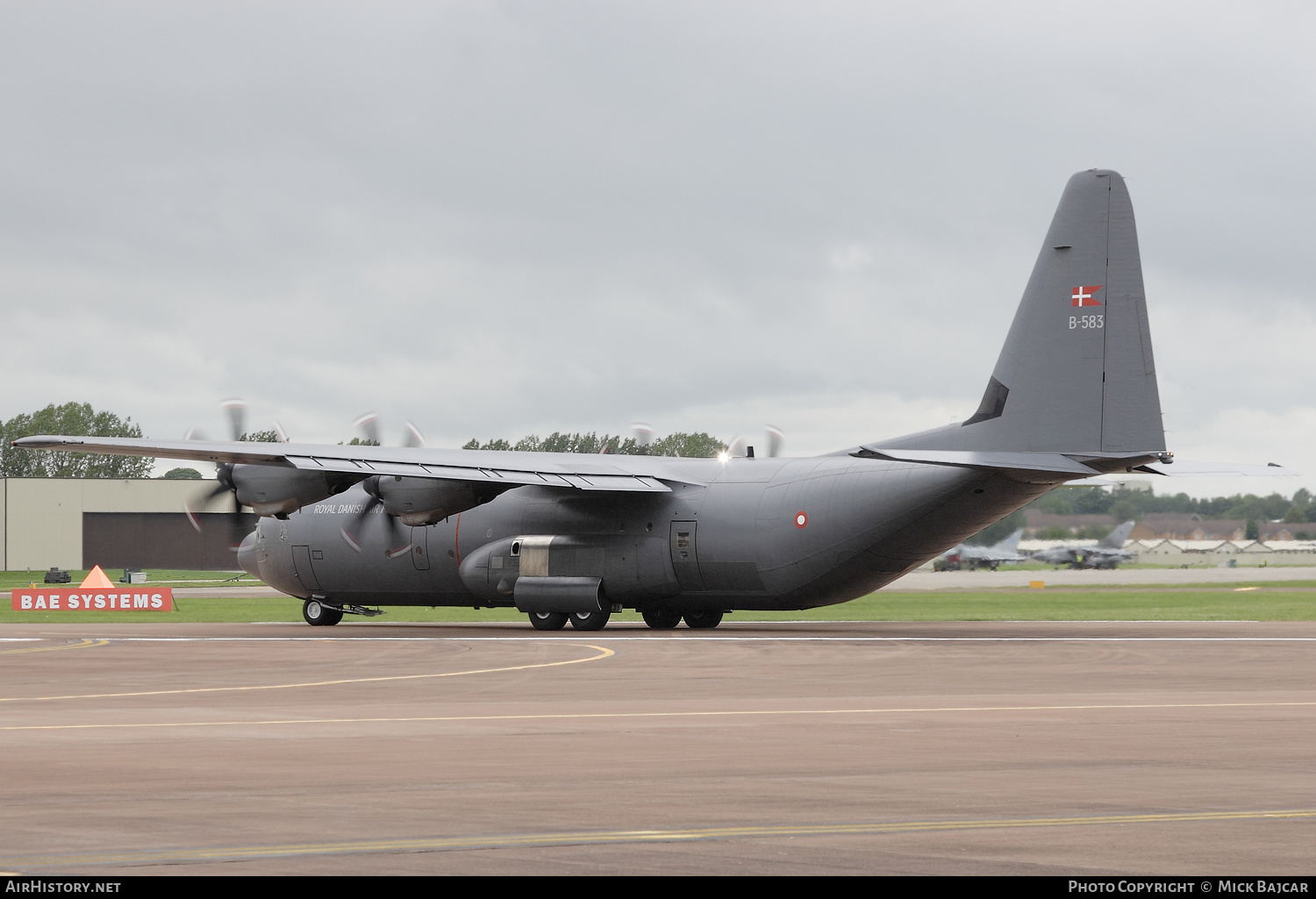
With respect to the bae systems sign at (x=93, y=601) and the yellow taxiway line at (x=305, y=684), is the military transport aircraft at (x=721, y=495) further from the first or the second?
the bae systems sign at (x=93, y=601)

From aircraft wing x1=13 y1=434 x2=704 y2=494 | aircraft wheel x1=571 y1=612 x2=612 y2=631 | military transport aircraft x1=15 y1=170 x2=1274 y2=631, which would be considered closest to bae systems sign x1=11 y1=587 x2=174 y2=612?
military transport aircraft x1=15 y1=170 x2=1274 y2=631

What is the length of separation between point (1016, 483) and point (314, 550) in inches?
766

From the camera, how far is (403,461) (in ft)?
119

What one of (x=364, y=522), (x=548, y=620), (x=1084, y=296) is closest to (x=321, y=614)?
(x=364, y=522)

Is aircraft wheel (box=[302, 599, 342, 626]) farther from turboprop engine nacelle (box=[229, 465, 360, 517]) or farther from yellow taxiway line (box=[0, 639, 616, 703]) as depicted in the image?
yellow taxiway line (box=[0, 639, 616, 703])

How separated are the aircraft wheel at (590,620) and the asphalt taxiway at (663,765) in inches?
414

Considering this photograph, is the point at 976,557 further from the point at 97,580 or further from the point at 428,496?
the point at 428,496

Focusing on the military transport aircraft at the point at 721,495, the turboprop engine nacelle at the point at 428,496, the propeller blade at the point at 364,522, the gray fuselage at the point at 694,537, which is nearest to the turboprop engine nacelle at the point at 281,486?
the military transport aircraft at the point at 721,495

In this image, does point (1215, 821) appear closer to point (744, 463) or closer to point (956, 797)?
point (956, 797)

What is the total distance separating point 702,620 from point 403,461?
8945mm

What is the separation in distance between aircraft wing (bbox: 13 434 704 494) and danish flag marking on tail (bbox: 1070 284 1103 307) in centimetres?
1029

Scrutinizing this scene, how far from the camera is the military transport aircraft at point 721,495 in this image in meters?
31.5

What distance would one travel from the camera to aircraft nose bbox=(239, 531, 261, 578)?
4434 cm

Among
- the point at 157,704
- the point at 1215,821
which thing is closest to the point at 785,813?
the point at 1215,821
